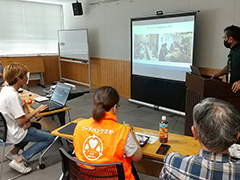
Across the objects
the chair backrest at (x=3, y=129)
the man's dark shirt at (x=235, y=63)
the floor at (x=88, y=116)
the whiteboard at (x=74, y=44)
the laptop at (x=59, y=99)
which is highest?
the whiteboard at (x=74, y=44)

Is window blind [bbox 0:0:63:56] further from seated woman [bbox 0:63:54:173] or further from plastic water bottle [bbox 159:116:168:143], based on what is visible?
plastic water bottle [bbox 159:116:168:143]

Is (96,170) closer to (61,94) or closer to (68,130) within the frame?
(68,130)

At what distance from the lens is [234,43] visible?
111 inches

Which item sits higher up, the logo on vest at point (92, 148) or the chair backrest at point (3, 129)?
the logo on vest at point (92, 148)

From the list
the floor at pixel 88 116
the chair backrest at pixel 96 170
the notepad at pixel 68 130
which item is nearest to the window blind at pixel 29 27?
the floor at pixel 88 116

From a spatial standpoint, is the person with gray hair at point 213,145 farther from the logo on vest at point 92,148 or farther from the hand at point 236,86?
the hand at point 236,86

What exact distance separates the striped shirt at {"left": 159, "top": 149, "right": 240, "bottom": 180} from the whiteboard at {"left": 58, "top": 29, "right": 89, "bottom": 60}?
→ 19.4 feet

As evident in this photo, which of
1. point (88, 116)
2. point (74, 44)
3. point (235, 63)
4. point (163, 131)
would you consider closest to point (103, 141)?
point (163, 131)

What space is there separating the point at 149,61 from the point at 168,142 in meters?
3.36

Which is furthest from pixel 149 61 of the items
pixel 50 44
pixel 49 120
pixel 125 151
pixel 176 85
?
pixel 50 44

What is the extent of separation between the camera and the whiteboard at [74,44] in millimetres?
6598

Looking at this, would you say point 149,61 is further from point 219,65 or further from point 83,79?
point 83,79

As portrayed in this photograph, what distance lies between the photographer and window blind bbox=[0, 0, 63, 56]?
23.0ft

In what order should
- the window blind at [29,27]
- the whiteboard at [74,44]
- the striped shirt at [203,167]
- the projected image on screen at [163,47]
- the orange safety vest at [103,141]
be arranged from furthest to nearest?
the window blind at [29,27]
the whiteboard at [74,44]
the projected image on screen at [163,47]
the orange safety vest at [103,141]
the striped shirt at [203,167]
